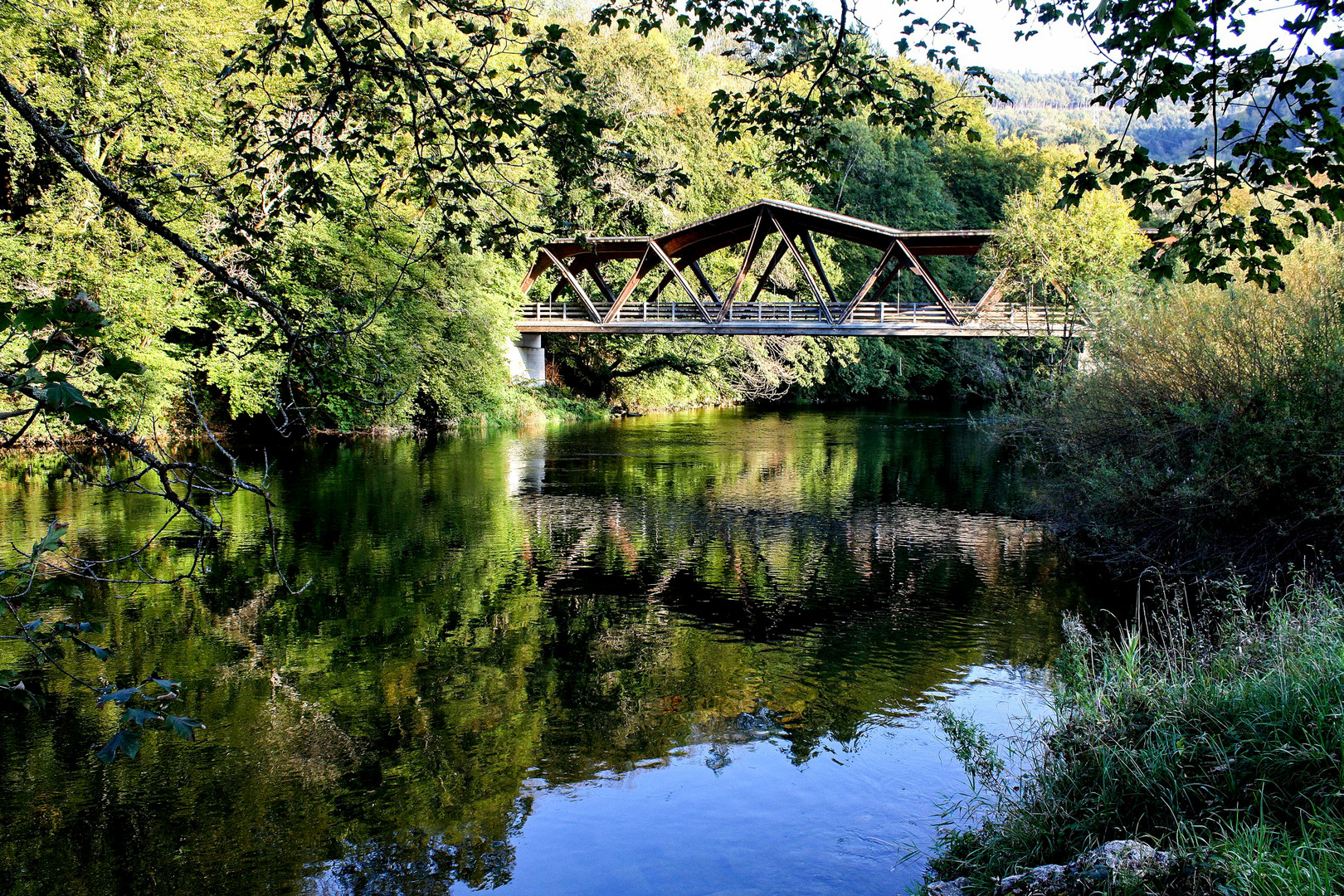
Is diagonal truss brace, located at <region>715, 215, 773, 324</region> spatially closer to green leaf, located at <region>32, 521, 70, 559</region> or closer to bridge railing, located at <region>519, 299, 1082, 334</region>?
bridge railing, located at <region>519, 299, 1082, 334</region>

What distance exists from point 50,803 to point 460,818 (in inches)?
97.0

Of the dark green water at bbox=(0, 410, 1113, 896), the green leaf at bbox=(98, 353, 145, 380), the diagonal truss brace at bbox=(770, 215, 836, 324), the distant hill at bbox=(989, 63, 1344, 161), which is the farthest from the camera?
the distant hill at bbox=(989, 63, 1344, 161)

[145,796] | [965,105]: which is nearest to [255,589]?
[145,796]

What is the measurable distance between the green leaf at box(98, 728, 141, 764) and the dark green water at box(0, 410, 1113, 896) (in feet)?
10.1

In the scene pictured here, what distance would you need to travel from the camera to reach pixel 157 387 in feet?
63.7

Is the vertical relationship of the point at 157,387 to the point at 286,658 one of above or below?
above

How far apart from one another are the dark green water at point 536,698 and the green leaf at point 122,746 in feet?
10.1

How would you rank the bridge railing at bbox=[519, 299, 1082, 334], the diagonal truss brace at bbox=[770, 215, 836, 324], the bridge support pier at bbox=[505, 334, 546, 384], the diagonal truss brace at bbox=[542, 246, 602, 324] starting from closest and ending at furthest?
the bridge railing at bbox=[519, 299, 1082, 334], the diagonal truss brace at bbox=[770, 215, 836, 324], the diagonal truss brace at bbox=[542, 246, 602, 324], the bridge support pier at bbox=[505, 334, 546, 384]

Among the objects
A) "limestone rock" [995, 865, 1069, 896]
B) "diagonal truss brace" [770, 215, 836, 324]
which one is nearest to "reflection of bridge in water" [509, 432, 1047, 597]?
"limestone rock" [995, 865, 1069, 896]

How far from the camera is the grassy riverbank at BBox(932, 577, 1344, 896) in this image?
3961mm

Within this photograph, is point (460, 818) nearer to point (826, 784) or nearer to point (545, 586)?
point (826, 784)

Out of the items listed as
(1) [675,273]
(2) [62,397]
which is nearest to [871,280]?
(1) [675,273]

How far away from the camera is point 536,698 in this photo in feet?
25.8

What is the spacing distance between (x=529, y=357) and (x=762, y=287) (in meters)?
9.04
